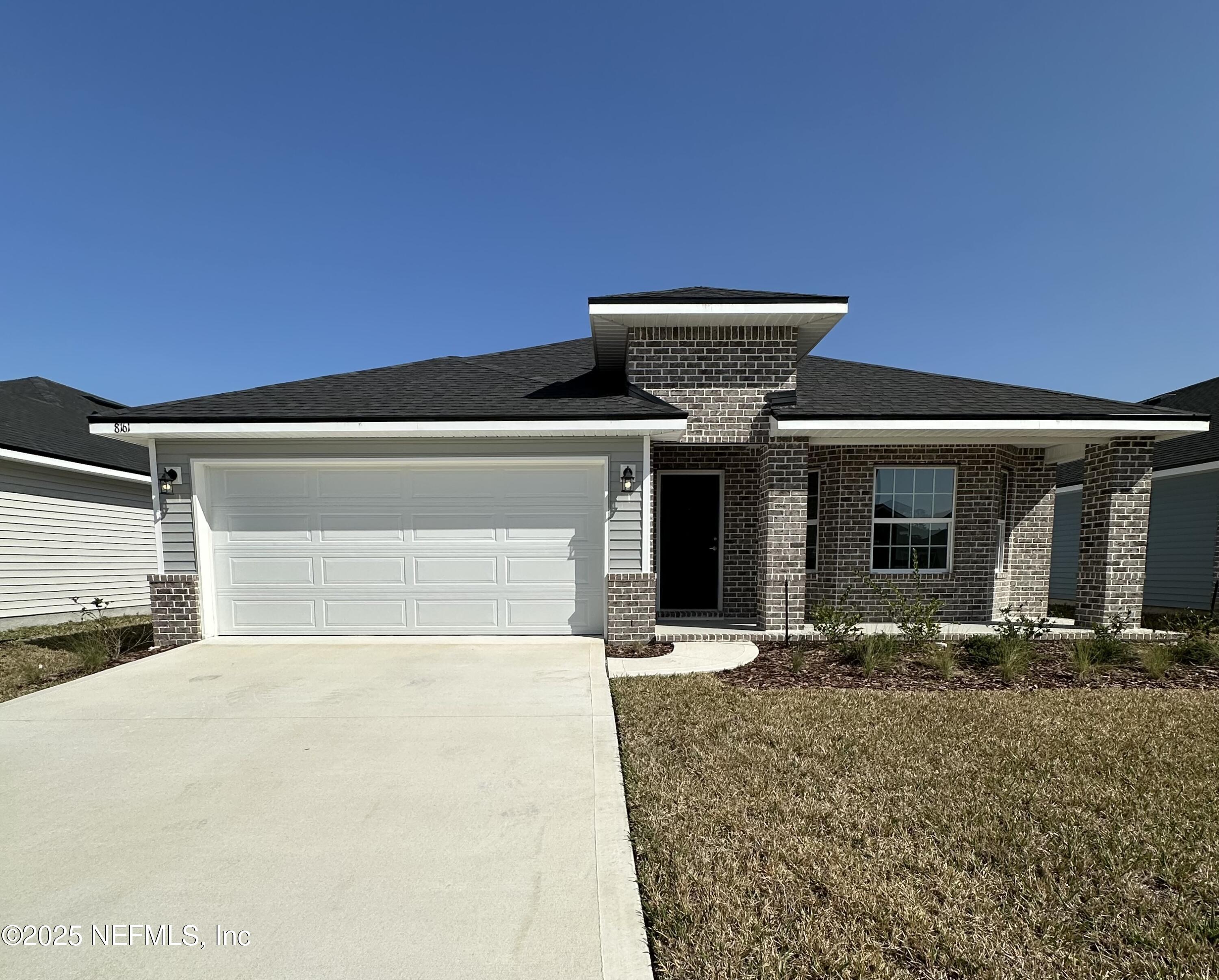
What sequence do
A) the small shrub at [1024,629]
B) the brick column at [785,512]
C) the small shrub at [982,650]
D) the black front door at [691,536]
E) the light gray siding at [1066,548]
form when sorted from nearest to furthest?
the small shrub at [982,650] < the small shrub at [1024,629] < the brick column at [785,512] < the black front door at [691,536] < the light gray siding at [1066,548]

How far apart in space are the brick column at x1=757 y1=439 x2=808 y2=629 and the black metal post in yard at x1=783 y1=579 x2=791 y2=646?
34mm

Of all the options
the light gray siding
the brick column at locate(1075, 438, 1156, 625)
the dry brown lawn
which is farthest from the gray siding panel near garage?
the dry brown lawn

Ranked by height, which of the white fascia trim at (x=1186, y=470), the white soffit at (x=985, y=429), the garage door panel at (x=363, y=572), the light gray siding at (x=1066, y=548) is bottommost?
the light gray siding at (x=1066, y=548)

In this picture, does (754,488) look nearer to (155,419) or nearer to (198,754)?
(198,754)

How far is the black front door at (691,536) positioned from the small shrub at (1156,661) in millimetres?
5032

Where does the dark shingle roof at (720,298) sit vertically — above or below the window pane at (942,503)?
above

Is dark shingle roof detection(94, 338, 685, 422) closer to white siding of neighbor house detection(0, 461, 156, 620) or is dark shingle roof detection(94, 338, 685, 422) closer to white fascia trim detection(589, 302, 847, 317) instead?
white fascia trim detection(589, 302, 847, 317)

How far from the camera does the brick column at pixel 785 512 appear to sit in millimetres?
7355

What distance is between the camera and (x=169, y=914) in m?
2.35

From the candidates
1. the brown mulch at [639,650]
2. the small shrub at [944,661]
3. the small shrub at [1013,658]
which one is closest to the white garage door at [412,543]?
the brown mulch at [639,650]

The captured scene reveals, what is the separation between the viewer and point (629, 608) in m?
6.98

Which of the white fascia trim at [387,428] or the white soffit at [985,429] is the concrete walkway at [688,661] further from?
the white soffit at [985,429]

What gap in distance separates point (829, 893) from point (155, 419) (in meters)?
8.37

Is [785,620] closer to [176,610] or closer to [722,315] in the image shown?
[722,315]
